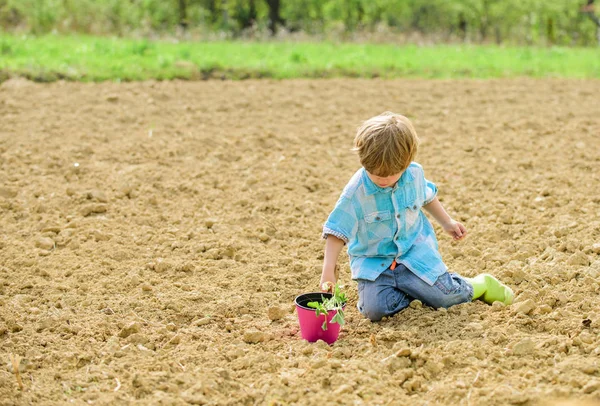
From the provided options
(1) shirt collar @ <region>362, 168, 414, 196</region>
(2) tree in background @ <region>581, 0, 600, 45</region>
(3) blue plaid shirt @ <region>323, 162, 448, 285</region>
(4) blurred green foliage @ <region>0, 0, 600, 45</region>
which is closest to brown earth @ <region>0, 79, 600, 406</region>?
(3) blue plaid shirt @ <region>323, 162, 448, 285</region>

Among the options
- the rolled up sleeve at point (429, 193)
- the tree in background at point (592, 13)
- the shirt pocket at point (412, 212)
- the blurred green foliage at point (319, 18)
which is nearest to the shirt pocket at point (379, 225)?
the shirt pocket at point (412, 212)

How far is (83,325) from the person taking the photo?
12.8 feet

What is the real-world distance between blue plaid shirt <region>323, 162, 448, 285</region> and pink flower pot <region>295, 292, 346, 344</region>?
357 millimetres

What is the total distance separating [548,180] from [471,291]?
2.60m

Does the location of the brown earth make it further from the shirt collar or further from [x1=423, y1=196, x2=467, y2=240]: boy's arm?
the shirt collar

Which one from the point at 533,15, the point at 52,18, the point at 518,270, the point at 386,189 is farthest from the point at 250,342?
the point at 533,15

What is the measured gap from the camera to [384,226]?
3.93 meters

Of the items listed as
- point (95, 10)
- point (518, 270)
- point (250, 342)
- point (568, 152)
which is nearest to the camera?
point (250, 342)

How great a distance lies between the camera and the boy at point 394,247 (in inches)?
151

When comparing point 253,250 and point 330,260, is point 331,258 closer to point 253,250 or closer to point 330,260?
point 330,260

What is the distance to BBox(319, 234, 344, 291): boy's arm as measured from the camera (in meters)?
3.69

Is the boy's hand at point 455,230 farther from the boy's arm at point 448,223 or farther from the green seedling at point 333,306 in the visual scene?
the green seedling at point 333,306

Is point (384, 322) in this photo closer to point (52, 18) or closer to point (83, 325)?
point (83, 325)

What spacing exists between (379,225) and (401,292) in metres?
0.39
